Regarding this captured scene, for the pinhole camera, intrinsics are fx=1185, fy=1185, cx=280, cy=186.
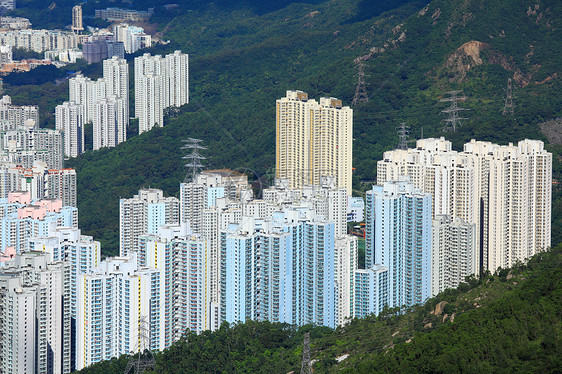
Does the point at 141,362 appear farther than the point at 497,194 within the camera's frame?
No

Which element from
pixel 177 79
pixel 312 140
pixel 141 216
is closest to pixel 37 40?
pixel 177 79

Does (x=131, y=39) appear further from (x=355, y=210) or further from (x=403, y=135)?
(x=355, y=210)

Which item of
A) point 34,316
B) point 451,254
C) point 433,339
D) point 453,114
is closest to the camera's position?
point 433,339

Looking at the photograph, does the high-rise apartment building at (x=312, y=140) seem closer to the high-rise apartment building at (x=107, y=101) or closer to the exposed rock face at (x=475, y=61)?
the exposed rock face at (x=475, y=61)

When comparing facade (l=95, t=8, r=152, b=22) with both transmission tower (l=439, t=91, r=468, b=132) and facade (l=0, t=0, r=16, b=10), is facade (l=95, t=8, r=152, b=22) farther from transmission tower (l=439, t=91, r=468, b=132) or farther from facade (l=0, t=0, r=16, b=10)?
transmission tower (l=439, t=91, r=468, b=132)

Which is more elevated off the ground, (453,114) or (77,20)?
(77,20)

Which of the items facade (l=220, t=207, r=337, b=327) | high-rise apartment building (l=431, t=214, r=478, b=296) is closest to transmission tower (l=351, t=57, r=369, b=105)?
high-rise apartment building (l=431, t=214, r=478, b=296)

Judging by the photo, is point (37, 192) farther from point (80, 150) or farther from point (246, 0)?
point (246, 0)
